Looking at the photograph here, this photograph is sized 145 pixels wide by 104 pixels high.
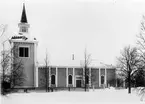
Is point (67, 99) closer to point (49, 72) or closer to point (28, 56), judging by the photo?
point (28, 56)

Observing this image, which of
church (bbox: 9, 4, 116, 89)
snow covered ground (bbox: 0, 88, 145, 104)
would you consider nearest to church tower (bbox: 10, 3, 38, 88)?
church (bbox: 9, 4, 116, 89)

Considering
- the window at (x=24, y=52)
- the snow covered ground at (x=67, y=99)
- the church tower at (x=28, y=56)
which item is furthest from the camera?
the window at (x=24, y=52)

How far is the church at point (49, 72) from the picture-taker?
48.6 meters

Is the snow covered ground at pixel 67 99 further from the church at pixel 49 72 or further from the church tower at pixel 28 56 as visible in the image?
the church tower at pixel 28 56

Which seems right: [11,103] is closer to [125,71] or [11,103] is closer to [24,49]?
[125,71]

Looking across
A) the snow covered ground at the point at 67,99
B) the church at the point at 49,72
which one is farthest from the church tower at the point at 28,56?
the snow covered ground at the point at 67,99

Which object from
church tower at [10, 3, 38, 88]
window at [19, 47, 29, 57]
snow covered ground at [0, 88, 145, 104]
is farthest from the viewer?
window at [19, 47, 29, 57]

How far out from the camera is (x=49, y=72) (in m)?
51.1

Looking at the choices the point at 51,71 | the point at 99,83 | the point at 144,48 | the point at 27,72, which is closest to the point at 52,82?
the point at 51,71

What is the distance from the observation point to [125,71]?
123 ft

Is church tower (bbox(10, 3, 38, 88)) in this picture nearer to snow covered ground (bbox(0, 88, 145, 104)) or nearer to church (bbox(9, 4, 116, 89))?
church (bbox(9, 4, 116, 89))

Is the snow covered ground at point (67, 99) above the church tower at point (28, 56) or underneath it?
underneath

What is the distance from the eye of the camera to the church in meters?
48.6

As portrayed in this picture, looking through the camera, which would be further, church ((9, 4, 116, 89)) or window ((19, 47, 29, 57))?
church ((9, 4, 116, 89))
